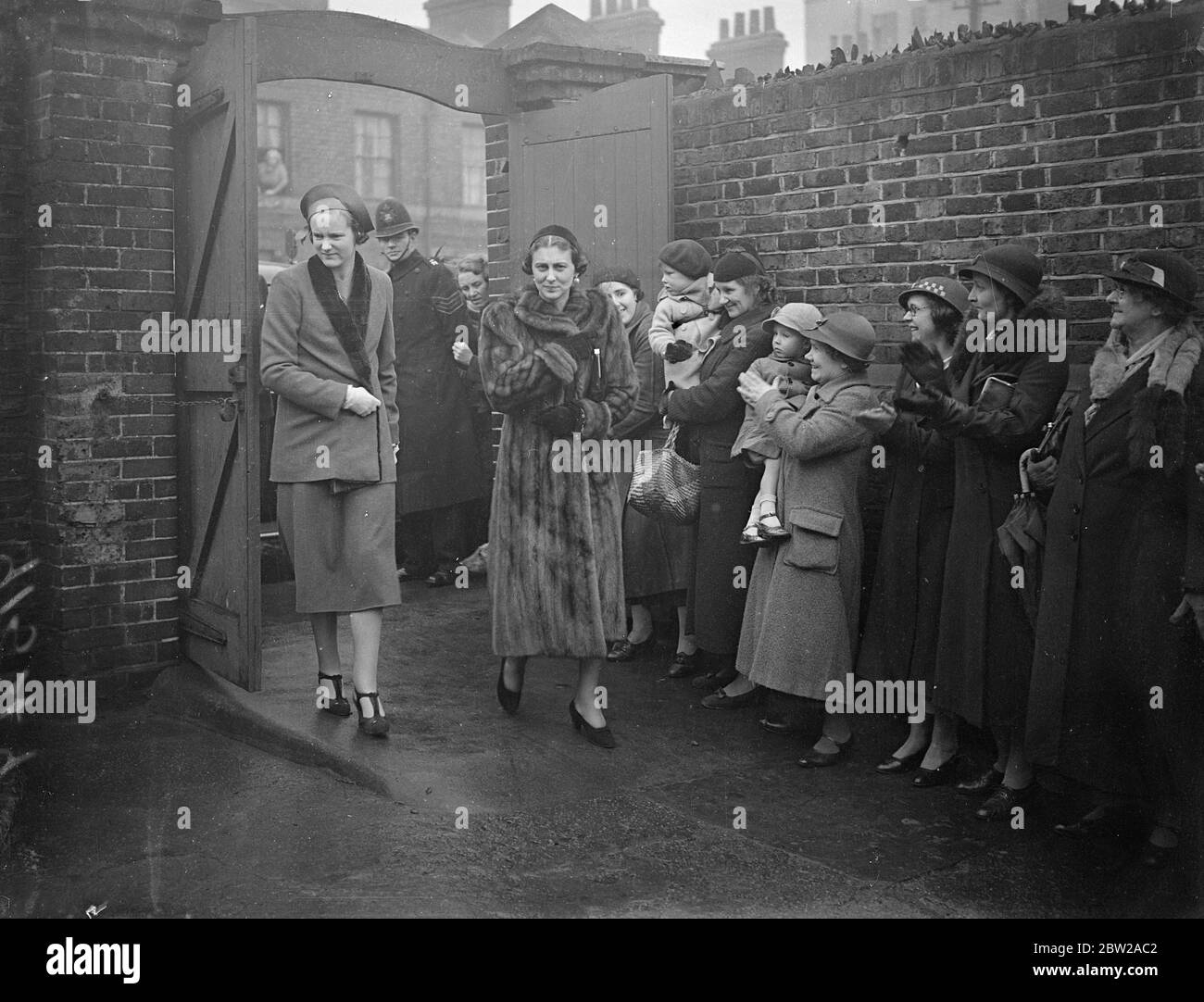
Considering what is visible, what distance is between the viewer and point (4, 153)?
6.45 meters

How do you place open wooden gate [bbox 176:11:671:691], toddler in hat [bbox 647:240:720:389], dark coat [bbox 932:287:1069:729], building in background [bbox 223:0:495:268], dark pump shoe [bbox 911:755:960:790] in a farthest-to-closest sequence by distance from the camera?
building in background [bbox 223:0:495:268]
toddler in hat [bbox 647:240:720:389]
open wooden gate [bbox 176:11:671:691]
dark pump shoe [bbox 911:755:960:790]
dark coat [bbox 932:287:1069:729]

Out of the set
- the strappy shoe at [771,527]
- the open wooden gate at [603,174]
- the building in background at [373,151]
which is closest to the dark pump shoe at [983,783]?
the strappy shoe at [771,527]

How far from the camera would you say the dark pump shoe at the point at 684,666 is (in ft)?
22.0

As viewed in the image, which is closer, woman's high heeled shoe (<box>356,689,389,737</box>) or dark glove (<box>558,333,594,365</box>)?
woman's high heeled shoe (<box>356,689,389,737</box>)

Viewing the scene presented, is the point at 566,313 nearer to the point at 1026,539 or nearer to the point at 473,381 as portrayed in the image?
the point at 1026,539

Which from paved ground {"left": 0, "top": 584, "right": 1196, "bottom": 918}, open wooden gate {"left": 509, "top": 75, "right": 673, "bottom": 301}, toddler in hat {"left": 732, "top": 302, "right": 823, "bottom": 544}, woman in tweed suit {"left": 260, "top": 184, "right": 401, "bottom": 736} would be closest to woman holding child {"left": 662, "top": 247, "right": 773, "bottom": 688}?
toddler in hat {"left": 732, "top": 302, "right": 823, "bottom": 544}

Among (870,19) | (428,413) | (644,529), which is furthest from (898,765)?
(870,19)

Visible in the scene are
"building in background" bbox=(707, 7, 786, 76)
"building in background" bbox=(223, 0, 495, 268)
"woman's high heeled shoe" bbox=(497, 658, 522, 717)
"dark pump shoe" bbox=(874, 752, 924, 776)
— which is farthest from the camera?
"building in background" bbox=(223, 0, 495, 268)

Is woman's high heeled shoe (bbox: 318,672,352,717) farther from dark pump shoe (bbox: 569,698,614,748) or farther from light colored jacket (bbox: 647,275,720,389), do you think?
light colored jacket (bbox: 647,275,720,389)

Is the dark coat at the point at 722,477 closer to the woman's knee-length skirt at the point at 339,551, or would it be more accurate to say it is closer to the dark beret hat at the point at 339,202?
the woman's knee-length skirt at the point at 339,551

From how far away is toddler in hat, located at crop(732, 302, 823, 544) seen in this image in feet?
18.6

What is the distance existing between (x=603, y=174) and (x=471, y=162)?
23436 mm

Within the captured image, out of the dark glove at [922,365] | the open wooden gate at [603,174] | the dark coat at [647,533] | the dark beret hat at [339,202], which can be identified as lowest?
the dark coat at [647,533]

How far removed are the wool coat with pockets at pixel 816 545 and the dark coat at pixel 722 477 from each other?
21.6 inches
